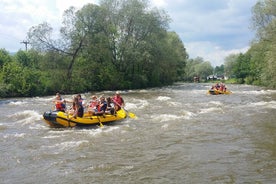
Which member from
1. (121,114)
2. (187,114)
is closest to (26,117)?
(121,114)

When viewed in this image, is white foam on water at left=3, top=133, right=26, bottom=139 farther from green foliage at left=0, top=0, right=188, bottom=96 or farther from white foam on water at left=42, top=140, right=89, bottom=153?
green foliage at left=0, top=0, right=188, bottom=96

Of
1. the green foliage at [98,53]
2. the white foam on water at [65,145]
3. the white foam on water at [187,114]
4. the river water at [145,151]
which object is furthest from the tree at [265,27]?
the white foam on water at [65,145]

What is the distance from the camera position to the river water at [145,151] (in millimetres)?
8055

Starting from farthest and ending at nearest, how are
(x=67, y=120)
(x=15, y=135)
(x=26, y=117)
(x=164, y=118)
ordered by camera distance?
1. (x=26, y=117)
2. (x=164, y=118)
3. (x=67, y=120)
4. (x=15, y=135)

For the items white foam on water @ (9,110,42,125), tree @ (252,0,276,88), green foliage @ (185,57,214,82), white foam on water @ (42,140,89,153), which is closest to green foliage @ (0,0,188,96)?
tree @ (252,0,276,88)

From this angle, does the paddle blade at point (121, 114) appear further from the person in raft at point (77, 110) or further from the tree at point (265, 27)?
the tree at point (265, 27)

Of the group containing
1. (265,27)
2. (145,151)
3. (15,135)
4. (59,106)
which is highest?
(265,27)

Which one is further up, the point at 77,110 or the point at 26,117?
the point at 77,110

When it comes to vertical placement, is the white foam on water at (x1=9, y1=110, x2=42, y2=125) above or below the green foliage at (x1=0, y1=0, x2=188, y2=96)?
below

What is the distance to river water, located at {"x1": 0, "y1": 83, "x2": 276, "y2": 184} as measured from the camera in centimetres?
805

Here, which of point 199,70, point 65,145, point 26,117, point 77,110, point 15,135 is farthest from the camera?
point 199,70

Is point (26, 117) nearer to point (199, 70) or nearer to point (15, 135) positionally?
point (15, 135)

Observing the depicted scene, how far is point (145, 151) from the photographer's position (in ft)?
34.0

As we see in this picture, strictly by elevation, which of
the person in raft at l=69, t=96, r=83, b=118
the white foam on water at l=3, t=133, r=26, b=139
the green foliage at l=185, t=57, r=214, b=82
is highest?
the green foliage at l=185, t=57, r=214, b=82
